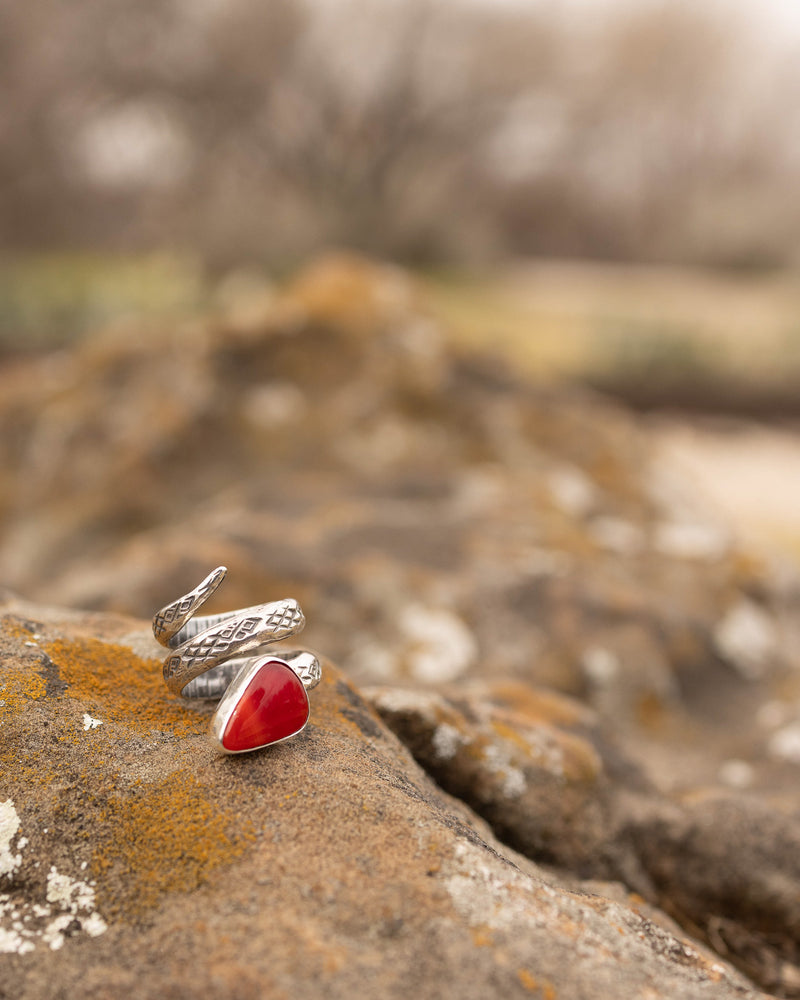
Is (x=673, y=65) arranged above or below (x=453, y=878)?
above

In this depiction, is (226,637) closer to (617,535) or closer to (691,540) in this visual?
(617,535)

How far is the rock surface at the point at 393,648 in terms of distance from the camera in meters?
1.32

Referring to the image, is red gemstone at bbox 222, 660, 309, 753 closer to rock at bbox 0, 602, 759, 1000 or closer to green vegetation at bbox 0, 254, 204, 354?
rock at bbox 0, 602, 759, 1000

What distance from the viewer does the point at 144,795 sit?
145cm

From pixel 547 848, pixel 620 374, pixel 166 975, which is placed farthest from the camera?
pixel 620 374

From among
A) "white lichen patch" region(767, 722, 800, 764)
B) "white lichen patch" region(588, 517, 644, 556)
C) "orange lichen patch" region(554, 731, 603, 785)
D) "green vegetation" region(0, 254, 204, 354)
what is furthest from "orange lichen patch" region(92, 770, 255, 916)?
"green vegetation" region(0, 254, 204, 354)

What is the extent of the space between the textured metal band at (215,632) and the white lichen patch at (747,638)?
290cm

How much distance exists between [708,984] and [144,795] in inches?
45.8

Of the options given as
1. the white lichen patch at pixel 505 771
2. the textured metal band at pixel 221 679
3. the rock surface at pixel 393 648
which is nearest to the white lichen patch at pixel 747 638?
the rock surface at pixel 393 648

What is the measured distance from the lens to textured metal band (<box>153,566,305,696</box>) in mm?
1646

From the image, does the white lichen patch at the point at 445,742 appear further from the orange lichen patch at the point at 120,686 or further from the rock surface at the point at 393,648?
the orange lichen patch at the point at 120,686

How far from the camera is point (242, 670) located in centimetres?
157

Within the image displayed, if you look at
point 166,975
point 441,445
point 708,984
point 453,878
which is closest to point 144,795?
point 166,975

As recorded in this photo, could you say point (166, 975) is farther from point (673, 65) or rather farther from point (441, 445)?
point (673, 65)
